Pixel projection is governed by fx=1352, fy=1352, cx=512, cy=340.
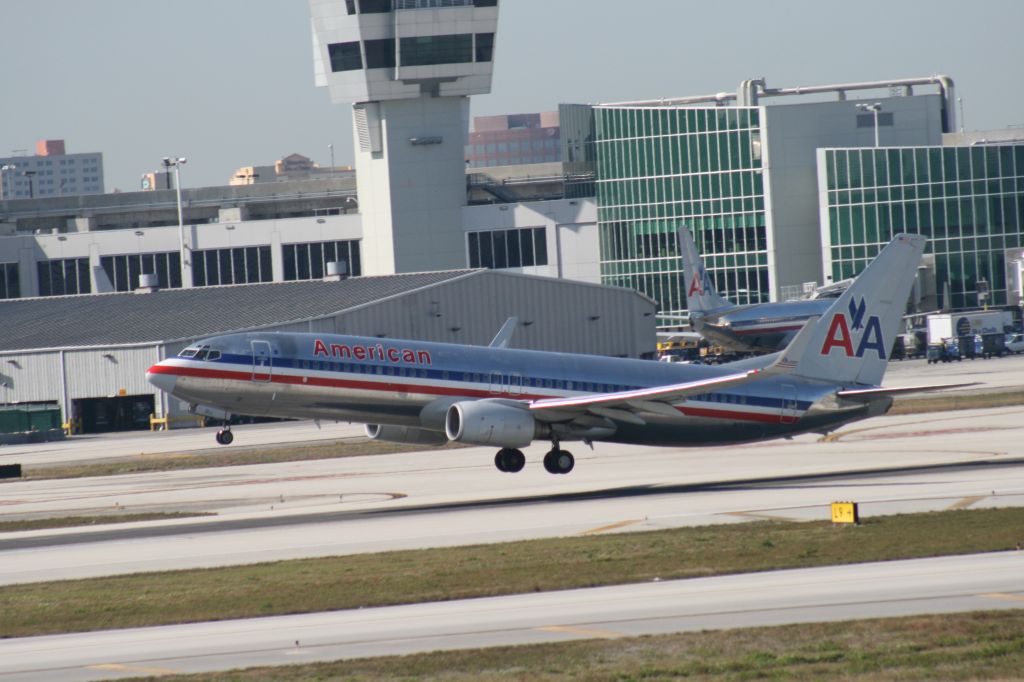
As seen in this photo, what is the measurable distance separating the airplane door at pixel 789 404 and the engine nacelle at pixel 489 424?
9.97 meters

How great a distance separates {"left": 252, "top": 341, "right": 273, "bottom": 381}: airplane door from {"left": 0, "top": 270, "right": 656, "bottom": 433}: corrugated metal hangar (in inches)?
1909

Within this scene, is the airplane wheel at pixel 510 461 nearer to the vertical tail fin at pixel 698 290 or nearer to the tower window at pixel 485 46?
the vertical tail fin at pixel 698 290

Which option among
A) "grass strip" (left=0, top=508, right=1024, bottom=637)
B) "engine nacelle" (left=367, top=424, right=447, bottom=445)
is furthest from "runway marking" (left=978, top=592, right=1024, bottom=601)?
"engine nacelle" (left=367, top=424, right=447, bottom=445)

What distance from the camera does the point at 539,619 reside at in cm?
2312

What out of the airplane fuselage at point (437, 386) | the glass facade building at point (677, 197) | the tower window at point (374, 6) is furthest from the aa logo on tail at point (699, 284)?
the airplane fuselage at point (437, 386)

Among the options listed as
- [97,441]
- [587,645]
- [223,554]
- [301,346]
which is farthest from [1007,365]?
[587,645]

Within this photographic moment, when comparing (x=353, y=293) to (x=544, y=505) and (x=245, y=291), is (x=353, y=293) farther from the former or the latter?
(x=544, y=505)

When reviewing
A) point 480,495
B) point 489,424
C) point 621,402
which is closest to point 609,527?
point 489,424

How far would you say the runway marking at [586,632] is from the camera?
21.5 meters

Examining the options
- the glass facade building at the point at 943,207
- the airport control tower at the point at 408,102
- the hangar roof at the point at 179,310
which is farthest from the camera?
the glass facade building at the point at 943,207

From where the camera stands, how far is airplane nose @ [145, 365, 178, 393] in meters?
45.4

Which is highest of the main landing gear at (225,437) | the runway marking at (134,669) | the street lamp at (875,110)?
the street lamp at (875,110)

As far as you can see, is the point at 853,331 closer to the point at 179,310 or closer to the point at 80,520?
the point at 80,520

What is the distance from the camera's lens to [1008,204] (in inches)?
5576
